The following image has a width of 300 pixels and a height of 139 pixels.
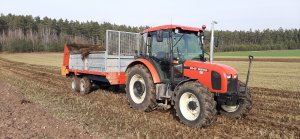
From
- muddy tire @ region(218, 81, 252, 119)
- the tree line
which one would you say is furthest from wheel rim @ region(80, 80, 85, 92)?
the tree line

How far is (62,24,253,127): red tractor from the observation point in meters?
6.43

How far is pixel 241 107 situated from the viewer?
720 centimetres

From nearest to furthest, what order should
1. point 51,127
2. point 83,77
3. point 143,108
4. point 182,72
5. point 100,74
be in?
point 51,127, point 182,72, point 143,108, point 100,74, point 83,77

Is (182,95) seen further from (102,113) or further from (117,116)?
(102,113)

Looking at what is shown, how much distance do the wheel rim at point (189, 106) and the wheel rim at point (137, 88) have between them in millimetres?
1664

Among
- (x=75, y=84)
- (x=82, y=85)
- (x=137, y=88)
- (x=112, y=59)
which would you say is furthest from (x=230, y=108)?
(x=75, y=84)

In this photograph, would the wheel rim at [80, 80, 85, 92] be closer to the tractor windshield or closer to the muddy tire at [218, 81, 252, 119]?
the tractor windshield

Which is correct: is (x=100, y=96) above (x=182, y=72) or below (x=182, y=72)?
below

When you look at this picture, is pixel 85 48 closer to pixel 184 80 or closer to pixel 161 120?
pixel 161 120

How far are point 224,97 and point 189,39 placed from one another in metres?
1.77

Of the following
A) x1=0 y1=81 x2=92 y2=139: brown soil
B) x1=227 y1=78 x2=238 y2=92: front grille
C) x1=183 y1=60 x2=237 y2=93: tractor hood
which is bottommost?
x1=0 y1=81 x2=92 y2=139: brown soil

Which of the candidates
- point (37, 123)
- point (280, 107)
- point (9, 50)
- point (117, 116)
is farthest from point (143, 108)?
point (9, 50)

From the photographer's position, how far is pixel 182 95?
6715 mm

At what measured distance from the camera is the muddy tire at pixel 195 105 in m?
6.17
